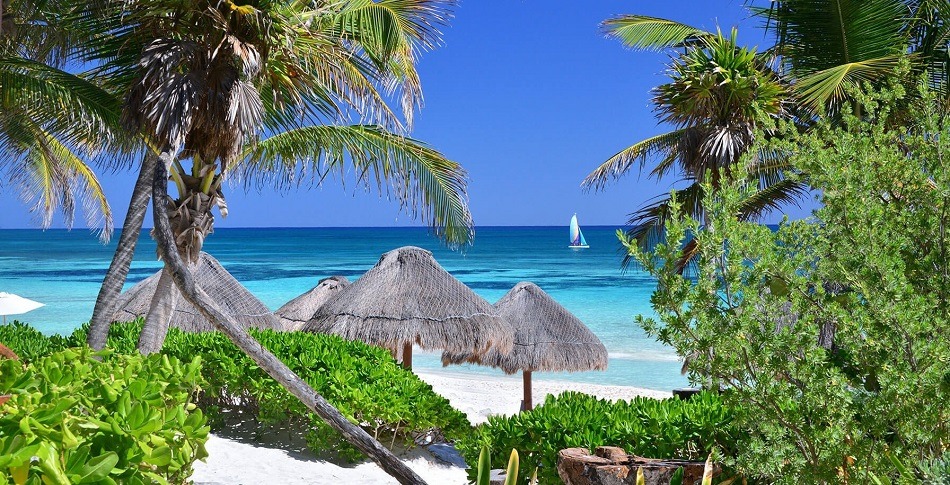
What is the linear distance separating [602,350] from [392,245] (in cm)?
6365

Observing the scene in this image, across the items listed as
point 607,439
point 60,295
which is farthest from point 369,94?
point 60,295

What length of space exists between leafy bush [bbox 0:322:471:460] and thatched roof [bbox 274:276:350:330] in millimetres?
5167

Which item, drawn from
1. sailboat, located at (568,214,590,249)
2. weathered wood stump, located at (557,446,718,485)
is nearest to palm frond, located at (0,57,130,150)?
weathered wood stump, located at (557,446,718,485)

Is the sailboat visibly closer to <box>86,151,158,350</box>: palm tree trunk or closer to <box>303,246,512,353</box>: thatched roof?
<box>303,246,512,353</box>: thatched roof

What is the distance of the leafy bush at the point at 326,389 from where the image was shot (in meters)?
7.09

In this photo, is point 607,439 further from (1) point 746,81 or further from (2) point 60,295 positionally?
(2) point 60,295

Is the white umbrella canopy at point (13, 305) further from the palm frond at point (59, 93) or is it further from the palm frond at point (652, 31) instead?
the palm frond at point (652, 31)

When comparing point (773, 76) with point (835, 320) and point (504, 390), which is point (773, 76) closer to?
point (835, 320)

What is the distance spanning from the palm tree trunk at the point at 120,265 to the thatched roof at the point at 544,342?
5.76 metres

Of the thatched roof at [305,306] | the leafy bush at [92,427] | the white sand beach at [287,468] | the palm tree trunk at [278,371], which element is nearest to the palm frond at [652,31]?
the thatched roof at [305,306]

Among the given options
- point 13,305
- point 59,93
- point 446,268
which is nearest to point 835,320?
point 59,93

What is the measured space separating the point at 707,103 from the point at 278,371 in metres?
8.10

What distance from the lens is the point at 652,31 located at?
12117 mm

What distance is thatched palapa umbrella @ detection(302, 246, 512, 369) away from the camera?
1041cm
